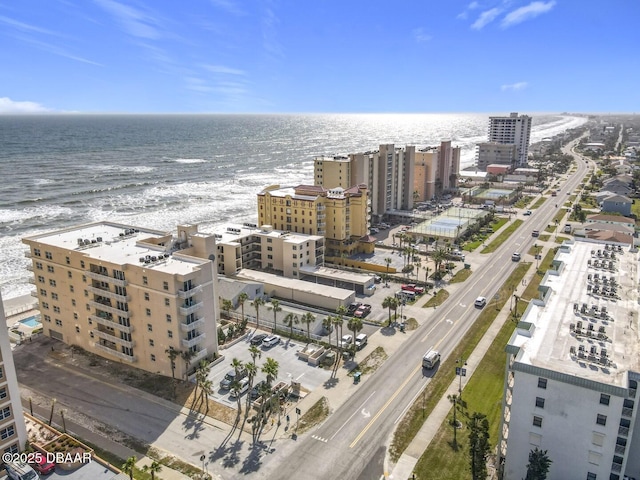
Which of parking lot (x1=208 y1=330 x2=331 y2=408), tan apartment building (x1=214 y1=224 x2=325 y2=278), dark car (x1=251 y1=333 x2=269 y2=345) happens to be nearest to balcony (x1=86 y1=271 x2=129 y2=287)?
parking lot (x1=208 y1=330 x2=331 y2=408)

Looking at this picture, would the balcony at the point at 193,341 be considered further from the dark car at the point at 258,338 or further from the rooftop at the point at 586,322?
the rooftop at the point at 586,322

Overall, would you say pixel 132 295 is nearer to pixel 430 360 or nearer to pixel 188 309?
pixel 188 309

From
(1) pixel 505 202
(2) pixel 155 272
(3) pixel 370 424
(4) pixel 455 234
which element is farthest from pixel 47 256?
(1) pixel 505 202

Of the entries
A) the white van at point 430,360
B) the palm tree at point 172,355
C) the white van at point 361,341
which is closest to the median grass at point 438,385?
the white van at point 430,360

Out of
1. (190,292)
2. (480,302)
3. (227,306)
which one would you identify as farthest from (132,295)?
(480,302)

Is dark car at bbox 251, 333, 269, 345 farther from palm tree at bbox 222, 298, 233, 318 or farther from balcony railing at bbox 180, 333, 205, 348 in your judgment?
balcony railing at bbox 180, 333, 205, 348
